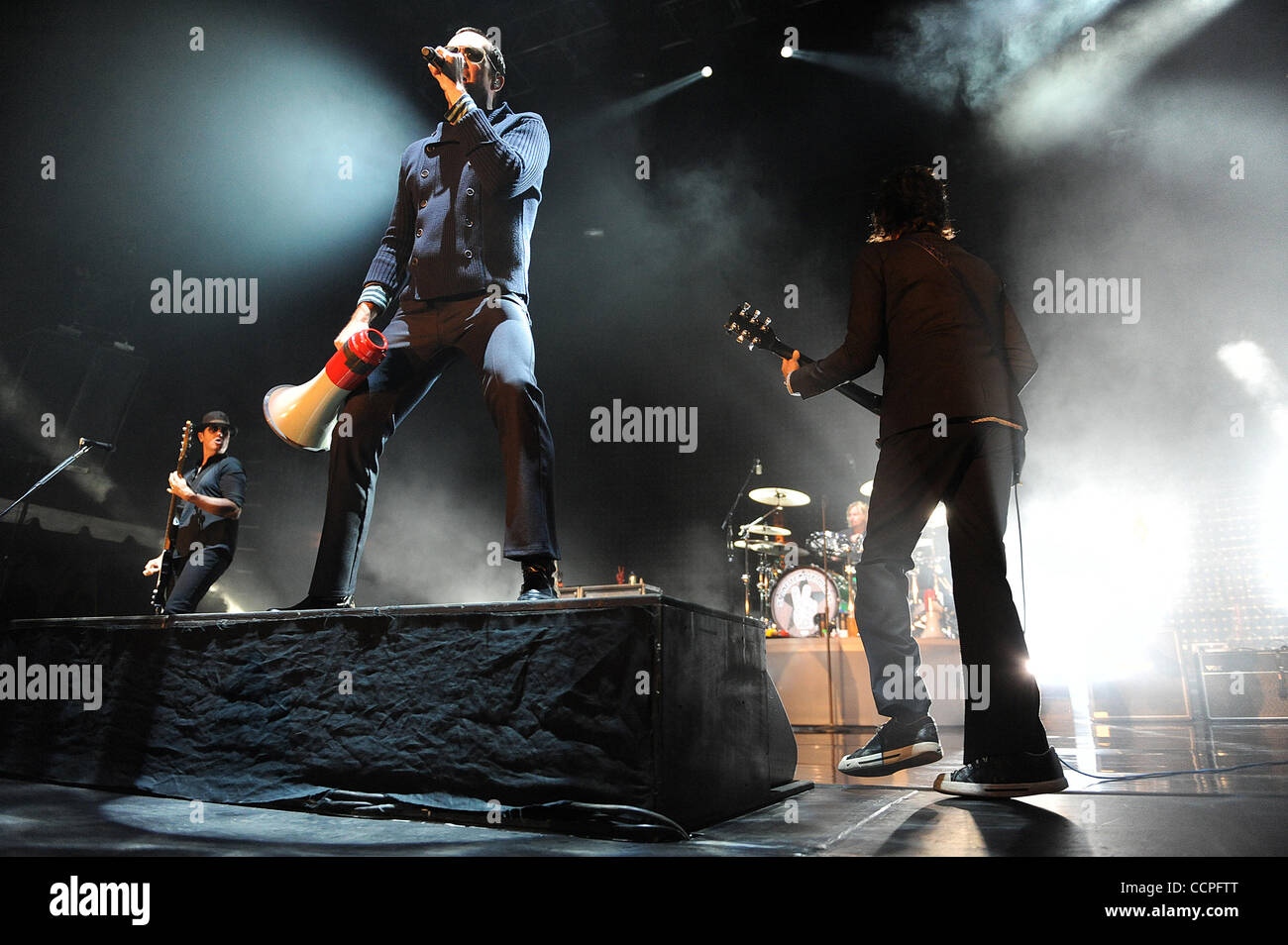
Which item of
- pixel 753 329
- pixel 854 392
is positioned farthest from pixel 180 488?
pixel 854 392

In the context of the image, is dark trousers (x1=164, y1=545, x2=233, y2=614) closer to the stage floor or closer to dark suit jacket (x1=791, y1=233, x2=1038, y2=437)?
the stage floor

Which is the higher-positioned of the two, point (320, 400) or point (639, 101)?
point (639, 101)

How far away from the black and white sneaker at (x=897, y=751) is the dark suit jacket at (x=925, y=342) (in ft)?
2.96

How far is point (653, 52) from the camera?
7305 mm

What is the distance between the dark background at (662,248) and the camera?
238 inches

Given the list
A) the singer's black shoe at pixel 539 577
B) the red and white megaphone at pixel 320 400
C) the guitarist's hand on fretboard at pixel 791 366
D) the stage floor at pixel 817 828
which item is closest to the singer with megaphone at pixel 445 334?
the red and white megaphone at pixel 320 400

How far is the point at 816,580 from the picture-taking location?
7.29 metres

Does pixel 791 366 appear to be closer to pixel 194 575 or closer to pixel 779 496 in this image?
pixel 194 575

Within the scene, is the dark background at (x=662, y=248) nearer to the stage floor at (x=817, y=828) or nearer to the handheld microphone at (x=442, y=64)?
the handheld microphone at (x=442, y=64)

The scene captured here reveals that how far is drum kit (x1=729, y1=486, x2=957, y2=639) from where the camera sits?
22.0ft

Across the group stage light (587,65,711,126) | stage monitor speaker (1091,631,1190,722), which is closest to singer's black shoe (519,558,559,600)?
stage monitor speaker (1091,631,1190,722)

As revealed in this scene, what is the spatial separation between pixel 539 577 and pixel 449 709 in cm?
40

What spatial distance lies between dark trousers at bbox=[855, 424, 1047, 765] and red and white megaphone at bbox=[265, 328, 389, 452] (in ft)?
5.29

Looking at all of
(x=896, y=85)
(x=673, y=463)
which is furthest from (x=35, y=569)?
(x=896, y=85)
